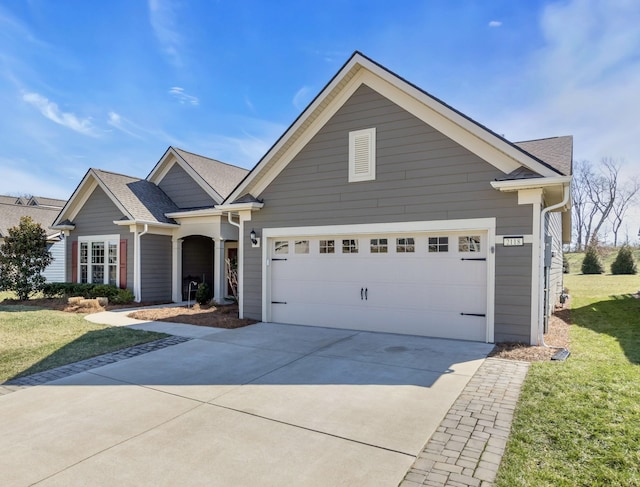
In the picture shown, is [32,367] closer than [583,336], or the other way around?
[32,367]

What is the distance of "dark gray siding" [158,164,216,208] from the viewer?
51.1ft

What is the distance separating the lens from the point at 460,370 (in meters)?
6.13

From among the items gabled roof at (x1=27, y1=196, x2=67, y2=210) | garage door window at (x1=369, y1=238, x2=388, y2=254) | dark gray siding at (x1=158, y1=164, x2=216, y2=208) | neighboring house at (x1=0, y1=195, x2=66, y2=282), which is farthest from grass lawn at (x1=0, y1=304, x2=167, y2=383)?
gabled roof at (x1=27, y1=196, x2=67, y2=210)

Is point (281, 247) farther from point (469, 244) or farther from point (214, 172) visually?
point (214, 172)

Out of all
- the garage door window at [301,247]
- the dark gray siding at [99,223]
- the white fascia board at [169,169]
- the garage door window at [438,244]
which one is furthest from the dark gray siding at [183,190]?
the garage door window at [438,244]

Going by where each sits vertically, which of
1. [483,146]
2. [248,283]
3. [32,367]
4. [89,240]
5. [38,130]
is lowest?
[32,367]

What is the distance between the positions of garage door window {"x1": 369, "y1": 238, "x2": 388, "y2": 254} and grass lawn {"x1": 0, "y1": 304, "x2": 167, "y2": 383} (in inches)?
204

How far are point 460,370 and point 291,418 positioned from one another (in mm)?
3047

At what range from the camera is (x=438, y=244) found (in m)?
8.55

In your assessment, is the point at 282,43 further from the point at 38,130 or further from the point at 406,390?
the point at 38,130

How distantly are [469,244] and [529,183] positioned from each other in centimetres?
165

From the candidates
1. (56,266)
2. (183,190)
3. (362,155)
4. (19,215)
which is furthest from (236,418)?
(19,215)

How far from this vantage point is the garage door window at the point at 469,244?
8.15 metres

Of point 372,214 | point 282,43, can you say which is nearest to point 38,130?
point 282,43
